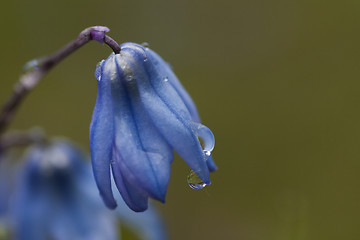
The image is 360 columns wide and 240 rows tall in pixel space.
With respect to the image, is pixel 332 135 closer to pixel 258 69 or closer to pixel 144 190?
pixel 258 69

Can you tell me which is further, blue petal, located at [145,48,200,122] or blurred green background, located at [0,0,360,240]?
blurred green background, located at [0,0,360,240]

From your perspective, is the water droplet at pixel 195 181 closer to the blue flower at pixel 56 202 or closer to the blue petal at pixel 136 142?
the blue petal at pixel 136 142

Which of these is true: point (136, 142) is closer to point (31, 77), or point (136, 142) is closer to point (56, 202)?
point (31, 77)

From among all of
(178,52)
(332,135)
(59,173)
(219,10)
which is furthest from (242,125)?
(59,173)

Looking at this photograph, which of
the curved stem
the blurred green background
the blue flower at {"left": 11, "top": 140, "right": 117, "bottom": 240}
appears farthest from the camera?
the blurred green background

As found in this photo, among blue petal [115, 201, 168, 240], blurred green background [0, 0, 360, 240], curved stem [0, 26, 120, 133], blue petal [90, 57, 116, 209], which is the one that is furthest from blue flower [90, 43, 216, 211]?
blurred green background [0, 0, 360, 240]

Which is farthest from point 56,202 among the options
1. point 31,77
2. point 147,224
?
point 31,77

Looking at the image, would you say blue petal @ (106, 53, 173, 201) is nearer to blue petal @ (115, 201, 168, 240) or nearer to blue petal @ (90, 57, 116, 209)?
blue petal @ (90, 57, 116, 209)
